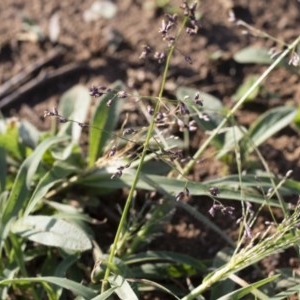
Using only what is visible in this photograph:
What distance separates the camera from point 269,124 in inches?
109

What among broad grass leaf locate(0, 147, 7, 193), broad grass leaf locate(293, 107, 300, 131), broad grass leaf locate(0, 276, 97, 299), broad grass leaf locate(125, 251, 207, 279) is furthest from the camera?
broad grass leaf locate(293, 107, 300, 131)

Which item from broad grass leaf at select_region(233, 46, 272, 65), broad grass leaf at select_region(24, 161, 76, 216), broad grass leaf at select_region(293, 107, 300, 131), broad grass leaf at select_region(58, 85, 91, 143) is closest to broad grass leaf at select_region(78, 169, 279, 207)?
broad grass leaf at select_region(24, 161, 76, 216)

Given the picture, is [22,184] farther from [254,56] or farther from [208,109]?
[254,56]

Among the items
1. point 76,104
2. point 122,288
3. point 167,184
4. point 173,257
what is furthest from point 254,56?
point 122,288

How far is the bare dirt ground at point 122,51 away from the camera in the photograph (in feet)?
10.4

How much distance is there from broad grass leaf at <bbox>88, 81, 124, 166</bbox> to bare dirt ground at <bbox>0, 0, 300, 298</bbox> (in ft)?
0.87

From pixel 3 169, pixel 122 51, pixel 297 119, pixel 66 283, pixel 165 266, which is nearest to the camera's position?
pixel 66 283

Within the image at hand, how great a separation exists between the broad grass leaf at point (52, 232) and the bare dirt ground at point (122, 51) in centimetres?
74

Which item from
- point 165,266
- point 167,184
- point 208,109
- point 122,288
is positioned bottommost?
point 165,266

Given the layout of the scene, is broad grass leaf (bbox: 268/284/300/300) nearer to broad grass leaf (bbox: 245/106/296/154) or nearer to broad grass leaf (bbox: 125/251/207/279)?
broad grass leaf (bbox: 125/251/207/279)

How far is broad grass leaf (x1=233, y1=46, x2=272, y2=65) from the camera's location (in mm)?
3018

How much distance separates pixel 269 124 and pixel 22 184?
93cm

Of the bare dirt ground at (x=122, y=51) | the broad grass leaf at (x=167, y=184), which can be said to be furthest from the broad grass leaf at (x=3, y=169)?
the bare dirt ground at (x=122, y=51)

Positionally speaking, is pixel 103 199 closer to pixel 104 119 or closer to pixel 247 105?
pixel 104 119
